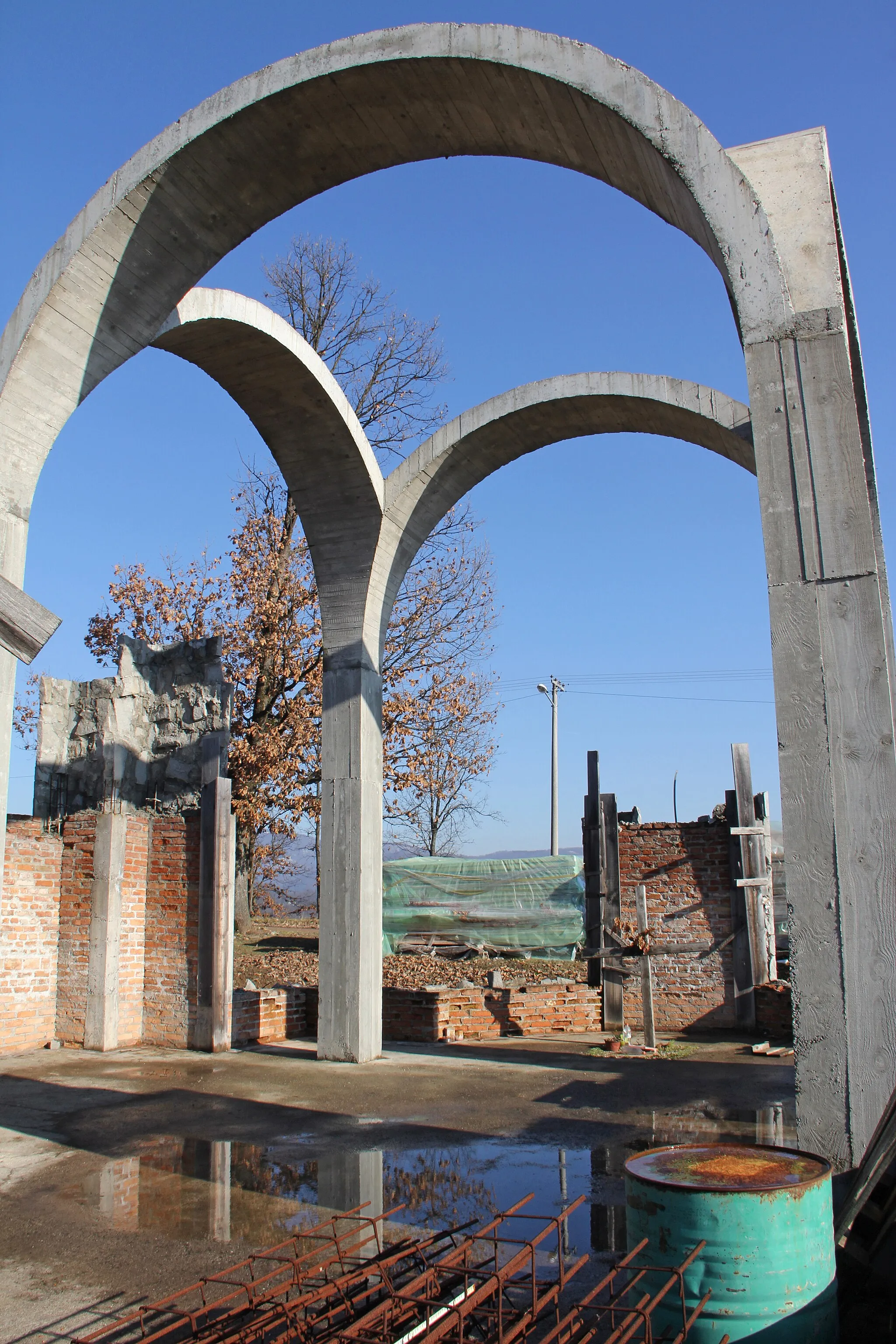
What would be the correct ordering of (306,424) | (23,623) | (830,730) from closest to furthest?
(830,730)
(23,623)
(306,424)

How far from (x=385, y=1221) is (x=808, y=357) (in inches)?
176

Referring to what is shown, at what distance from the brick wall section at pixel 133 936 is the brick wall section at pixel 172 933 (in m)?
0.05

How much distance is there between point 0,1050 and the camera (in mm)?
9609

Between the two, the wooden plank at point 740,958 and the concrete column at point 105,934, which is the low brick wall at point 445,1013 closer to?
the concrete column at point 105,934

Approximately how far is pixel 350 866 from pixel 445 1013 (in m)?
2.44

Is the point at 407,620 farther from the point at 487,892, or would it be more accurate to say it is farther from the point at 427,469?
the point at 427,469

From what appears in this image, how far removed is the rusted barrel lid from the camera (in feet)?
10.4

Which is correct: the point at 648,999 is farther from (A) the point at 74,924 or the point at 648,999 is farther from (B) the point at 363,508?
(A) the point at 74,924

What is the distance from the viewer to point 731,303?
4.89 metres

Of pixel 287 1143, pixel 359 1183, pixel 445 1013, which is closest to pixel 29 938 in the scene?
pixel 445 1013

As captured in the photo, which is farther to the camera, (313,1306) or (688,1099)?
(688,1099)

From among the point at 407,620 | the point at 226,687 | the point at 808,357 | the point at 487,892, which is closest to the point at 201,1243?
the point at 808,357

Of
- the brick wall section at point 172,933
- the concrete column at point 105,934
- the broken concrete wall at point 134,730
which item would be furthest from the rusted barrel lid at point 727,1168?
the broken concrete wall at point 134,730

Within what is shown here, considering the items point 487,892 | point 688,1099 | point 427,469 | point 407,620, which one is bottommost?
point 688,1099
